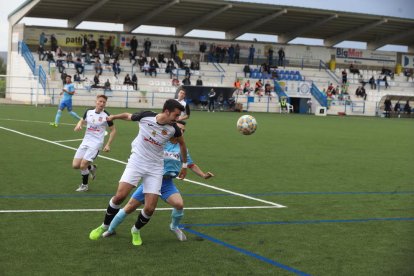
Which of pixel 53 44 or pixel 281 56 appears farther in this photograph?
pixel 281 56

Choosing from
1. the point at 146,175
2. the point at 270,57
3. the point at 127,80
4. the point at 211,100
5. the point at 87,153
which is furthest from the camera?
the point at 270,57

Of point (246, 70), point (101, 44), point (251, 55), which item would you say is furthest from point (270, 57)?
point (101, 44)

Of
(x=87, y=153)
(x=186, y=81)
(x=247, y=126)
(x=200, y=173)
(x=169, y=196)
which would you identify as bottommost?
(x=169, y=196)

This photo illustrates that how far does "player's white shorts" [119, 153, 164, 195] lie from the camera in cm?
703

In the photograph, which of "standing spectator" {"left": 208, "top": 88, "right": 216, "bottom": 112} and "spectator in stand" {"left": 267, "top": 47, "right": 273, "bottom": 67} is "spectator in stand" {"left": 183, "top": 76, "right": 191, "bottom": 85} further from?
"spectator in stand" {"left": 267, "top": 47, "right": 273, "bottom": 67}

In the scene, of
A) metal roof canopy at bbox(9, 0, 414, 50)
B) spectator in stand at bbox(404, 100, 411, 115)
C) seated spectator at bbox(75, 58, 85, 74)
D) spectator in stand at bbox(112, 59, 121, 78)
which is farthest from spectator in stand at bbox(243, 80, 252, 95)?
spectator in stand at bbox(404, 100, 411, 115)

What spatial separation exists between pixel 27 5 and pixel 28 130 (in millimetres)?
29113

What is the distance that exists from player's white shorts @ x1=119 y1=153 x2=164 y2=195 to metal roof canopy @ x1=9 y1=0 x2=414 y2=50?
138 ft

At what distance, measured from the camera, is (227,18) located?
5566 cm

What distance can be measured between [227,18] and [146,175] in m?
49.9

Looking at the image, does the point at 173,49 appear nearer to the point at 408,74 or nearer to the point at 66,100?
the point at 408,74

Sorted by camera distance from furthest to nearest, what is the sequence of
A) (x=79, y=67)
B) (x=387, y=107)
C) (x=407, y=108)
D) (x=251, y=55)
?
1. (x=407, y=108)
2. (x=251, y=55)
3. (x=387, y=107)
4. (x=79, y=67)

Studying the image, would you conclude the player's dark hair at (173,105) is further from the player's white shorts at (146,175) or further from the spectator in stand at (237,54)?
the spectator in stand at (237,54)

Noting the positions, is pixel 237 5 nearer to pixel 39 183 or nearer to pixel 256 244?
pixel 39 183
